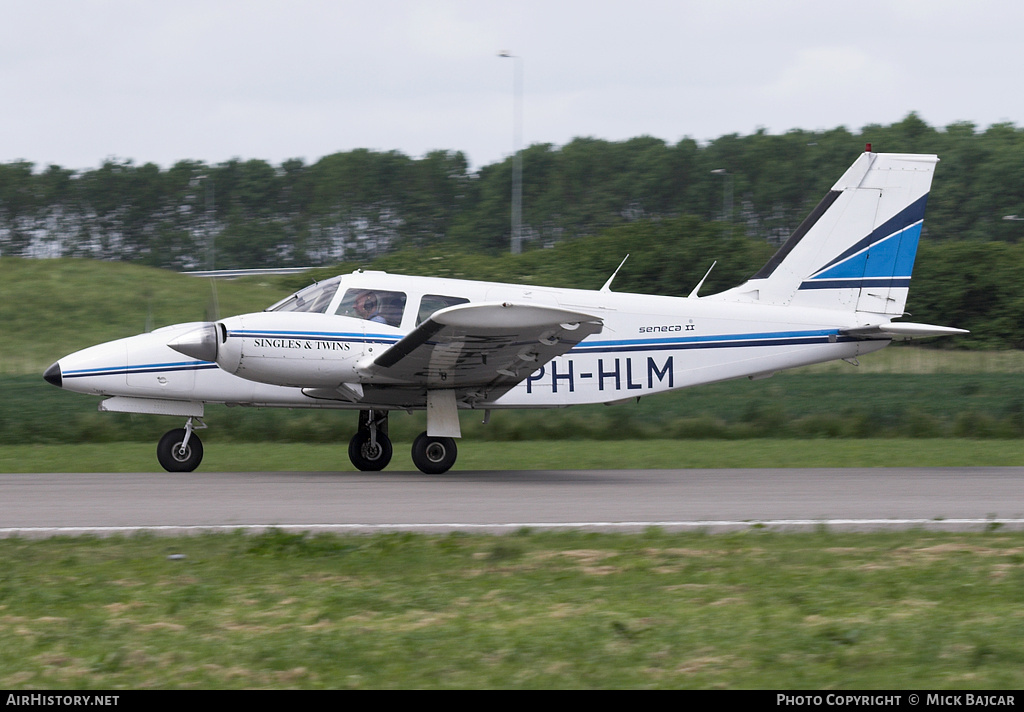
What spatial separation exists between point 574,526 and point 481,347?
167 inches

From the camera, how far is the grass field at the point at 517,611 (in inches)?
191

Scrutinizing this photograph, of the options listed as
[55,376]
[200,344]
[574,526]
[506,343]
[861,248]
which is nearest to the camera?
[574,526]

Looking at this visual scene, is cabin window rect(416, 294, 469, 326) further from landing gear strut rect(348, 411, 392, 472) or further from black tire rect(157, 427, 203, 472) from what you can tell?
black tire rect(157, 427, 203, 472)

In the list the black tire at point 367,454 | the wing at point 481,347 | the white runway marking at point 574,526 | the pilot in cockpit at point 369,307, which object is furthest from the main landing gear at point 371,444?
the white runway marking at point 574,526

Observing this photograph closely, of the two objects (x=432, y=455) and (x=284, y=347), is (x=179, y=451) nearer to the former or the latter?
(x=284, y=347)

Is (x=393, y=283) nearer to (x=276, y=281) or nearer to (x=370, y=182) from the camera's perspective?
(x=276, y=281)

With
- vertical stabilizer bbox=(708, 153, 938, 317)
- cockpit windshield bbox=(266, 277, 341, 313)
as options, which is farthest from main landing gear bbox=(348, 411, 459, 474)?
vertical stabilizer bbox=(708, 153, 938, 317)

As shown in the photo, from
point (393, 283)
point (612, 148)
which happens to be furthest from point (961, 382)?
point (612, 148)

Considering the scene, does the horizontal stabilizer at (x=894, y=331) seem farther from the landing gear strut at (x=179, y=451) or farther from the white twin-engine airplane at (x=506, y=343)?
the landing gear strut at (x=179, y=451)

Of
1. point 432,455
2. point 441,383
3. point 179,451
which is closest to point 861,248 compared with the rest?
point 441,383

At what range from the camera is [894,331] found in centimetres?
1404

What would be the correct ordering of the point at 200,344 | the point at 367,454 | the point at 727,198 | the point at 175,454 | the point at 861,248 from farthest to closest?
1. the point at 727,198
2. the point at 861,248
3. the point at 367,454
4. the point at 175,454
5. the point at 200,344

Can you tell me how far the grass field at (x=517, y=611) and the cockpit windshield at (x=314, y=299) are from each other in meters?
5.68

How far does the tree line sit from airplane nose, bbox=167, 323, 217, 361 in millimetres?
28972
